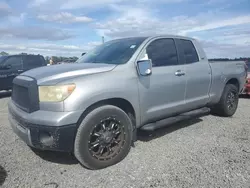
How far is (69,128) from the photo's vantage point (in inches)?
119

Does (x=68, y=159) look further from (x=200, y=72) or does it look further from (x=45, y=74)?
(x=200, y=72)

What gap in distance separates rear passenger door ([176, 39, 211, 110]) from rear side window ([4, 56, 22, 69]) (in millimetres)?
8438

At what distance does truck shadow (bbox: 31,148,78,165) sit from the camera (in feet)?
11.8

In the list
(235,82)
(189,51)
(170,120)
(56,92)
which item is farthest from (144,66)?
(235,82)

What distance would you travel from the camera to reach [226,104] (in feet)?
19.2

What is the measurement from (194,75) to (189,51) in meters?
0.53

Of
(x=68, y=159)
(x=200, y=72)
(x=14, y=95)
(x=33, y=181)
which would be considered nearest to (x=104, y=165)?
(x=68, y=159)

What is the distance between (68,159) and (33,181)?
28.4 inches

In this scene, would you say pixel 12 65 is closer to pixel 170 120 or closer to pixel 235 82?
pixel 170 120

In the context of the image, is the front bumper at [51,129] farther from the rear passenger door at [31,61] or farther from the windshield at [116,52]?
the rear passenger door at [31,61]

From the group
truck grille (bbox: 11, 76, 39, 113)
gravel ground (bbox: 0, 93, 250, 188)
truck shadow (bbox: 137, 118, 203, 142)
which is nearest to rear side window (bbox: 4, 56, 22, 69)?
gravel ground (bbox: 0, 93, 250, 188)

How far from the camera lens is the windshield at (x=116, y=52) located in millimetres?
3963

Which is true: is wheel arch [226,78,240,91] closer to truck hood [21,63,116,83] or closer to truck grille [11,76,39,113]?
truck hood [21,63,116,83]

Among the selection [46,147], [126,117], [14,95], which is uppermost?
[14,95]
